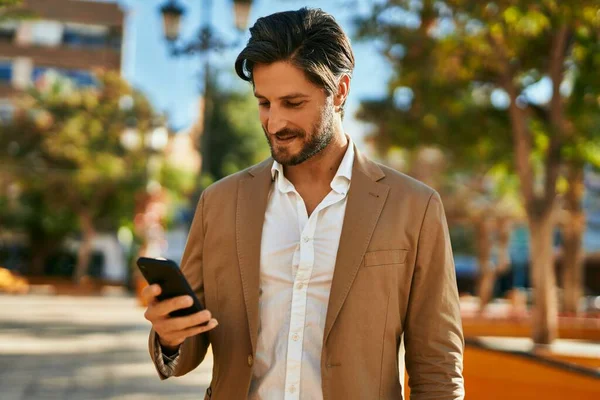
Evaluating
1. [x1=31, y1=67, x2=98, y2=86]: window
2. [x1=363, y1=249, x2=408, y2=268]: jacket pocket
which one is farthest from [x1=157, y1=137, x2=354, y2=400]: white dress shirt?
[x1=31, y1=67, x2=98, y2=86]: window

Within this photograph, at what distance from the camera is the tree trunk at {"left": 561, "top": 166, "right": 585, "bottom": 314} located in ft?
70.9

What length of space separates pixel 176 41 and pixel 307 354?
38.5 feet

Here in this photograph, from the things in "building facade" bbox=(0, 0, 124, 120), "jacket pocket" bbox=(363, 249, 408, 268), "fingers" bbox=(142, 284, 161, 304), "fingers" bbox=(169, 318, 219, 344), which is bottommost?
"fingers" bbox=(169, 318, 219, 344)

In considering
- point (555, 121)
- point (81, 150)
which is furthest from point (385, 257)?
point (81, 150)

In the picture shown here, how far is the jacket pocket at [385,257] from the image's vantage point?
7.39ft

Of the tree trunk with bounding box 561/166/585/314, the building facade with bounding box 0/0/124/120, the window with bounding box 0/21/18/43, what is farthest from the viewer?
the window with bounding box 0/21/18/43

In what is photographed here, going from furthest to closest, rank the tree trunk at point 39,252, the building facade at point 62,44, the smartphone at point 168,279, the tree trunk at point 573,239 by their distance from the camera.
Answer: the building facade at point 62,44
the tree trunk at point 39,252
the tree trunk at point 573,239
the smartphone at point 168,279

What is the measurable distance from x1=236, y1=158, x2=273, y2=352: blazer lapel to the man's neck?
3.0 inches

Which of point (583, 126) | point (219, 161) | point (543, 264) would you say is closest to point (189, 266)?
point (543, 264)

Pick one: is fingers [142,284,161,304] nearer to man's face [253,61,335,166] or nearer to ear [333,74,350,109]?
man's face [253,61,335,166]

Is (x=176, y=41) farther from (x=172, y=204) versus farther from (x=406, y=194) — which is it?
(x=172, y=204)

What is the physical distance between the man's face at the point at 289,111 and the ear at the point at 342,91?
3.5 inches

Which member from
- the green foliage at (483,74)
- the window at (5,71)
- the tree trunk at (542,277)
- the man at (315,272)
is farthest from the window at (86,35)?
the man at (315,272)

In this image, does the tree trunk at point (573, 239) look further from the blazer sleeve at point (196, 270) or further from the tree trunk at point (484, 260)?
the blazer sleeve at point (196, 270)
